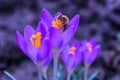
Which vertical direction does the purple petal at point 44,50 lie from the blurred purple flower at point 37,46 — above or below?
below

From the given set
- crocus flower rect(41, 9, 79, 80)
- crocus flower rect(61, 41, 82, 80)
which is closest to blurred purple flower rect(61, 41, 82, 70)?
crocus flower rect(61, 41, 82, 80)


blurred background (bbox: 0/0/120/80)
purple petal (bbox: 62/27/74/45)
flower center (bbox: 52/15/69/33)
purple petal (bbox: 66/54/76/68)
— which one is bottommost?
purple petal (bbox: 62/27/74/45)

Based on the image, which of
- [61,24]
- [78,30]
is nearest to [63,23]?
[61,24]

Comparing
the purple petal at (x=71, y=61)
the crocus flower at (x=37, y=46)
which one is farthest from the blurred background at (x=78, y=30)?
the crocus flower at (x=37, y=46)

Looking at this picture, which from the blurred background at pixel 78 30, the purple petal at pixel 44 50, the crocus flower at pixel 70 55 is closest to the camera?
the purple petal at pixel 44 50

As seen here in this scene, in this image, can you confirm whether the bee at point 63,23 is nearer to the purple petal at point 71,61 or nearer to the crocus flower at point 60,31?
the crocus flower at point 60,31

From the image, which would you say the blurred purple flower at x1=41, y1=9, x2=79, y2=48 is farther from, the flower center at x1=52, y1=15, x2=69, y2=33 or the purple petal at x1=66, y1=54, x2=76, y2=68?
the purple petal at x1=66, y1=54, x2=76, y2=68

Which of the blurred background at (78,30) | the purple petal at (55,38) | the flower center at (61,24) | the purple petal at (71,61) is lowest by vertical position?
the purple petal at (55,38)

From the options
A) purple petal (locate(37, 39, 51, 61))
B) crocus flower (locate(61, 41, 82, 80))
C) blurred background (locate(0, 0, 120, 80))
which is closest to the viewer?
purple petal (locate(37, 39, 51, 61))
